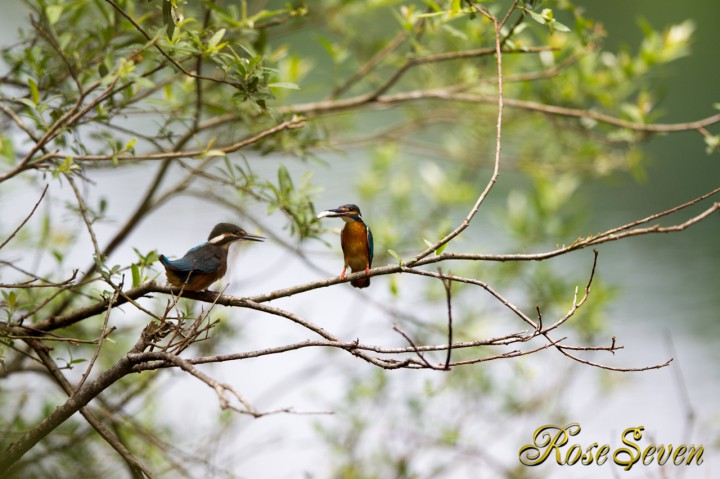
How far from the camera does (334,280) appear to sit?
265 centimetres

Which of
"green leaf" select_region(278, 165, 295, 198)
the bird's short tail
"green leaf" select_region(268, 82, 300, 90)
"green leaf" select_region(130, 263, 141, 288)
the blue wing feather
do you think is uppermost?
"green leaf" select_region(278, 165, 295, 198)

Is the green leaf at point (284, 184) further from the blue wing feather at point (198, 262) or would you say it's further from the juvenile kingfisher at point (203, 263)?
the blue wing feather at point (198, 262)

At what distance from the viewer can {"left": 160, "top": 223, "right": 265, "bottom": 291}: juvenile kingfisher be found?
3.02 meters

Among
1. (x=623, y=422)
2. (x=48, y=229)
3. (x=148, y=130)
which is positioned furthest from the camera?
(x=148, y=130)

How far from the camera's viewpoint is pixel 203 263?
310 centimetres

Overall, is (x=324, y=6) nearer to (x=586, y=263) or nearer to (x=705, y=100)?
(x=586, y=263)

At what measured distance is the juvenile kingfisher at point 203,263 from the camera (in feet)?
9.92

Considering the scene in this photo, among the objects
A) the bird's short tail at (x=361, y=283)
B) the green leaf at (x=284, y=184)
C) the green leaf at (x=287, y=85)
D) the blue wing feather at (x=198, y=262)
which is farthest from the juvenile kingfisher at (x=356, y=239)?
the green leaf at (x=287, y=85)

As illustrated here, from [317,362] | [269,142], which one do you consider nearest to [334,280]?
[269,142]

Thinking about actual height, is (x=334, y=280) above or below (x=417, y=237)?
below

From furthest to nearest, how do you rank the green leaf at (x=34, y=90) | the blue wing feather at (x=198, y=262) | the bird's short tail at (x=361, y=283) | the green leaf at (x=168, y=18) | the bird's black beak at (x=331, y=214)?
the bird's short tail at (x=361, y=283) < the bird's black beak at (x=331, y=214) < the blue wing feather at (x=198, y=262) < the green leaf at (x=34, y=90) < the green leaf at (x=168, y=18)

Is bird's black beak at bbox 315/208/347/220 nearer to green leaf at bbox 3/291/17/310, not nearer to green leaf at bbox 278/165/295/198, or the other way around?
green leaf at bbox 278/165/295/198

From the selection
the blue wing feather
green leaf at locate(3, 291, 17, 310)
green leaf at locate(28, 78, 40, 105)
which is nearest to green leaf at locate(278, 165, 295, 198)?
the blue wing feather

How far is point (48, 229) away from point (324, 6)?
2.12 meters
